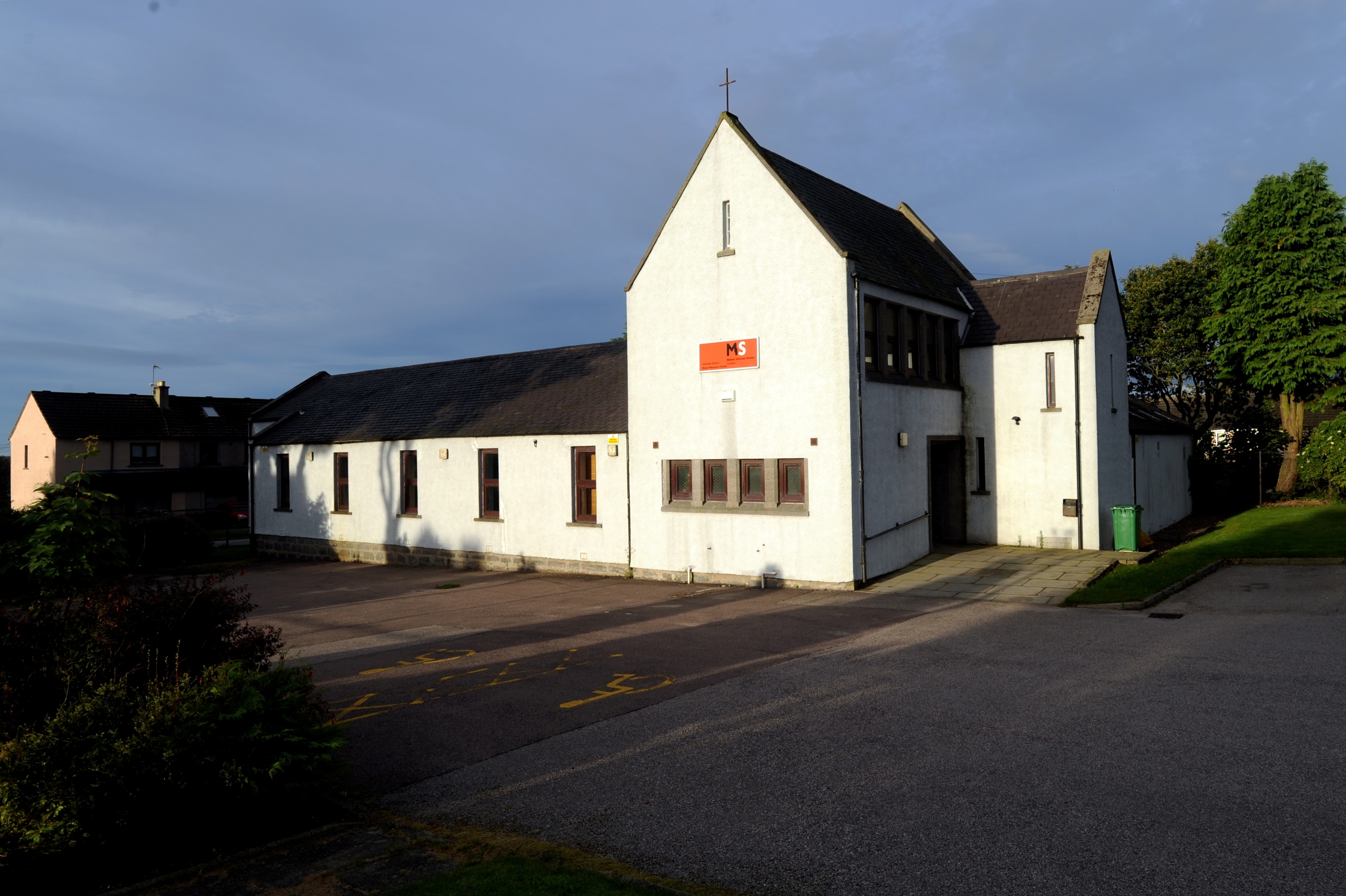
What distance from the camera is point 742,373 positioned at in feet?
61.9

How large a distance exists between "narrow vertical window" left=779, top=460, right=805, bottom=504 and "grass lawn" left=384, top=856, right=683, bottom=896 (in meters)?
13.2

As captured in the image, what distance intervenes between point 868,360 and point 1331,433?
2285 cm

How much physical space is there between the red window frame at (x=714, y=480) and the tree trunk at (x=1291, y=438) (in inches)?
1076

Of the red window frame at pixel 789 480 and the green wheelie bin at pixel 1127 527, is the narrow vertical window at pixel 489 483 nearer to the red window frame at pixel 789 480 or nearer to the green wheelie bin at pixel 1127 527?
the red window frame at pixel 789 480

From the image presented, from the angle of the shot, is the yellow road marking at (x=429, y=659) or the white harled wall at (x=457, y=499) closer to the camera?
the yellow road marking at (x=429, y=659)

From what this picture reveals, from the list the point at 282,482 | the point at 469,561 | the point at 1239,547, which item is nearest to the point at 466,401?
the point at 469,561

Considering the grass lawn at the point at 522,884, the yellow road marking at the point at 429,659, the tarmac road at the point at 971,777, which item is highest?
the grass lawn at the point at 522,884

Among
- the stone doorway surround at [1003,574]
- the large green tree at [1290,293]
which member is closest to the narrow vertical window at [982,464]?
the stone doorway surround at [1003,574]

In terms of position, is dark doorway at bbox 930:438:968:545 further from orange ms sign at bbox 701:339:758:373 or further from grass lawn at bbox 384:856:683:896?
grass lawn at bbox 384:856:683:896

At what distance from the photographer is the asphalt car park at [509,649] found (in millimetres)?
8820

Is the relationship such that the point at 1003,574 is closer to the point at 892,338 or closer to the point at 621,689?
the point at 892,338

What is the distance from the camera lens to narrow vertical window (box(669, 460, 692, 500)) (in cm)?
1983

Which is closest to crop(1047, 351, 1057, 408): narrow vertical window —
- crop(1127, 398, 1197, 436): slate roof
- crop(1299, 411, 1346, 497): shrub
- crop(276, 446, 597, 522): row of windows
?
crop(1127, 398, 1197, 436): slate roof

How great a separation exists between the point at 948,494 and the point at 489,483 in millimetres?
12804
